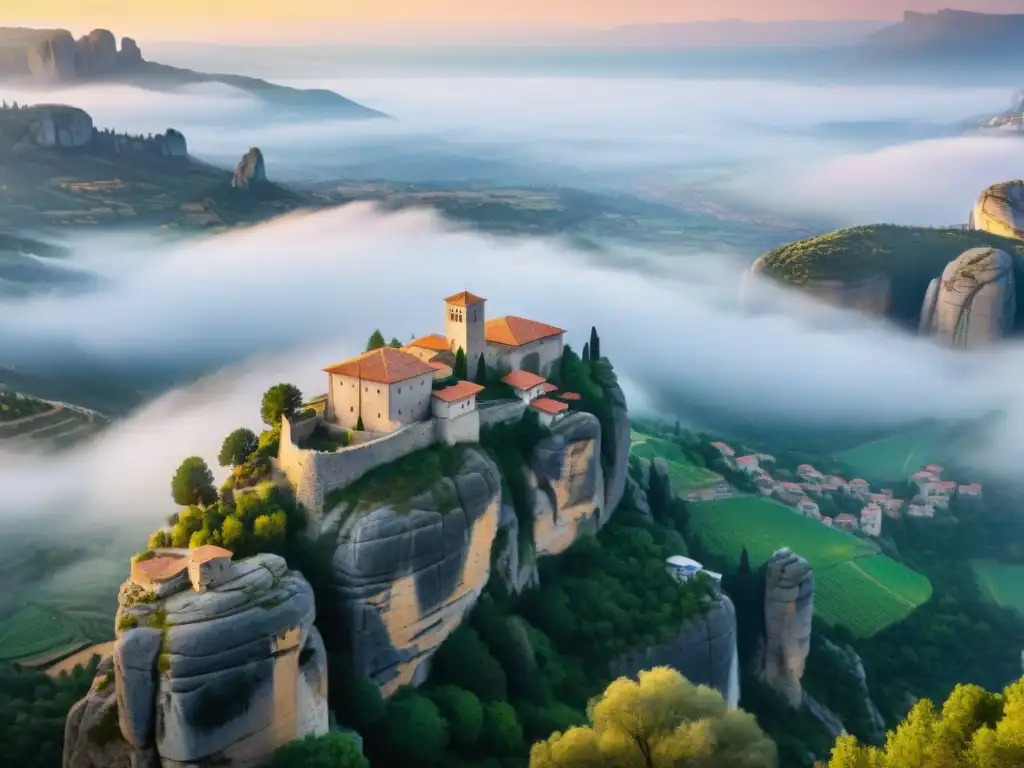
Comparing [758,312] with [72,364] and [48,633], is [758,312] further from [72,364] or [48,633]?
[48,633]

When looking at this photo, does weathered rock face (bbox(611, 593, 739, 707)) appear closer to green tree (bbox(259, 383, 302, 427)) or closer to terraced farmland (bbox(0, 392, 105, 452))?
green tree (bbox(259, 383, 302, 427))

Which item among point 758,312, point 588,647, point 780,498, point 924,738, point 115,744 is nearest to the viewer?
point 924,738

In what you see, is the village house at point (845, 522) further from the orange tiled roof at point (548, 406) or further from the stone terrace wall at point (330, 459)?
the stone terrace wall at point (330, 459)

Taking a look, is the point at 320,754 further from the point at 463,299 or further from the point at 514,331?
the point at 514,331

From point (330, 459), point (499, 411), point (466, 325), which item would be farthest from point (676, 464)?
point (330, 459)

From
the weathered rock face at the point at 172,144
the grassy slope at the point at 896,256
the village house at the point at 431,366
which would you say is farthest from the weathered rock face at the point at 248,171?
the village house at the point at 431,366

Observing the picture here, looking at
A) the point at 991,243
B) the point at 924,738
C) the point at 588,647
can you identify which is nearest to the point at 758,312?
the point at 991,243
